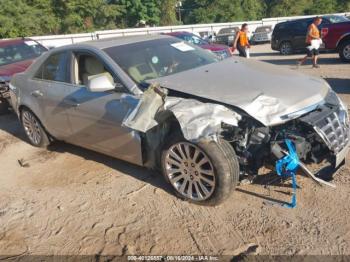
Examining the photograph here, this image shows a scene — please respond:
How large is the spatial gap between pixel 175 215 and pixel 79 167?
1.97 metres

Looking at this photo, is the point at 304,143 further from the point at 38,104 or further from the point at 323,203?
the point at 38,104

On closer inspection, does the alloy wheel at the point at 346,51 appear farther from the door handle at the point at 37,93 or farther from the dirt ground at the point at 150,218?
the door handle at the point at 37,93

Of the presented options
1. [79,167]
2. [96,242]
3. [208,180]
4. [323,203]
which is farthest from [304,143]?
[79,167]

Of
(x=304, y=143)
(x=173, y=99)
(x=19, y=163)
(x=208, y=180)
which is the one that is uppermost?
(x=173, y=99)

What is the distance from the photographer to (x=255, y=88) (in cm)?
365

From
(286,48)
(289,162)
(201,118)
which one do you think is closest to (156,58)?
(201,118)

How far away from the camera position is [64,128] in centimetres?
501

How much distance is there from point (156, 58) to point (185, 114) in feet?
4.34

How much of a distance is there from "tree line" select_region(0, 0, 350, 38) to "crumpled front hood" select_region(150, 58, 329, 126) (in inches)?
1285

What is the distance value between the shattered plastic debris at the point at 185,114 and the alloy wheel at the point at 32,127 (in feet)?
8.62

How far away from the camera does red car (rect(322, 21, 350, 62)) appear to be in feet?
40.1

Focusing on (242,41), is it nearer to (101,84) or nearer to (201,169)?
(101,84)

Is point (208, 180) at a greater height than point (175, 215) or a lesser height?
greater

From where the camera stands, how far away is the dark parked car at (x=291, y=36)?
15891mm
